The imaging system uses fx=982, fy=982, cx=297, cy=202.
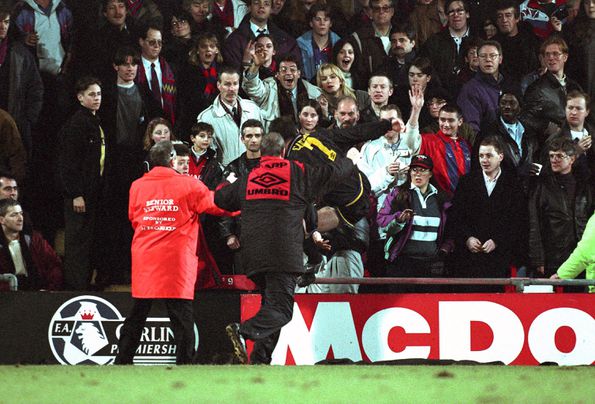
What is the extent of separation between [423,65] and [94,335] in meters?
4.74

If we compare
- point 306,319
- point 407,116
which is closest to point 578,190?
point 407,116

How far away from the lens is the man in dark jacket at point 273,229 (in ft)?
24.3

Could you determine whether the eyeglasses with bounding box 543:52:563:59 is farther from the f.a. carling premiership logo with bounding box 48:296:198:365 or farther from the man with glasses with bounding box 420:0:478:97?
the f.a. carling premiership logo with bounding box 48:296:198:365

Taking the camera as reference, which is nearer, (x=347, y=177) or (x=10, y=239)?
(x=347, y=177)

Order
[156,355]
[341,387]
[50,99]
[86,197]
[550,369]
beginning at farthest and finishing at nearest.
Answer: [50,99] < [86,197] < [156,355] < [550,369] < [341,387]

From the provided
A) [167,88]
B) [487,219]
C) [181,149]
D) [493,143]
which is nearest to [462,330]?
[487,219]

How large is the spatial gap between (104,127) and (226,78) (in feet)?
4.62

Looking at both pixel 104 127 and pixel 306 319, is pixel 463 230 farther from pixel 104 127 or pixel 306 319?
pixel 104 127

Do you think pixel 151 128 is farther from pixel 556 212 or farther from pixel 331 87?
pixel 556 212

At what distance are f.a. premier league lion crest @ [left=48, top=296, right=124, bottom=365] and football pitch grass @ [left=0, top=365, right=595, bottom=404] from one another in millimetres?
3139

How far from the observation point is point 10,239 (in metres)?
9.12

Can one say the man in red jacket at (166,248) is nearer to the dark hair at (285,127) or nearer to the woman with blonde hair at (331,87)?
the dark hair at (285,127)

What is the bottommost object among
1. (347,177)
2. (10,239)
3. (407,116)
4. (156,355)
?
(156,355)

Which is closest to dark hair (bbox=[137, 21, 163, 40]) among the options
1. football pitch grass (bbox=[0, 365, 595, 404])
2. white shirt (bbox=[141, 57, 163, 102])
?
white shirt (bbox=[141, 57, 163, 102])
